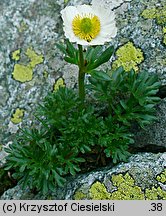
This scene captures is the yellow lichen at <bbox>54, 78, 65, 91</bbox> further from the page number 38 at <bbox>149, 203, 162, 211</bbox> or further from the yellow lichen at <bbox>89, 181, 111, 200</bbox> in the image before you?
the page number 38 at <bbox>149, 203, 162, 211</bbox>

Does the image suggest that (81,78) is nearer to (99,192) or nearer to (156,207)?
(99,192)

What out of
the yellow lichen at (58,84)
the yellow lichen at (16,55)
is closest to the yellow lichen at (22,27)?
the yellow lichen at (16,55)

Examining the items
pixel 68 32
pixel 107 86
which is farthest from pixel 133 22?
pixel 68 32

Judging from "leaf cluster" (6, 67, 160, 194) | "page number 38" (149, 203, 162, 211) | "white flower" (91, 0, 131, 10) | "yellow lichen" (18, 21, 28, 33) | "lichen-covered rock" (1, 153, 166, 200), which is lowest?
"page number 38" (149, 203, 162, 211)

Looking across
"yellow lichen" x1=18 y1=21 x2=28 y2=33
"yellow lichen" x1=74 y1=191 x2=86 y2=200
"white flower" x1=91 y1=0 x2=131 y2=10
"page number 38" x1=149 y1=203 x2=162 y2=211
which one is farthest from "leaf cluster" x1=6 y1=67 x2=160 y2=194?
"yellow lichen" x1=18 y1=21 x2=28 y2=33

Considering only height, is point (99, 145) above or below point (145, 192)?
above

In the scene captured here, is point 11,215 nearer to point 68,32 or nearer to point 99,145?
point 99,145

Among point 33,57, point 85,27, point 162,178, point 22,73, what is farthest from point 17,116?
point 162,178
